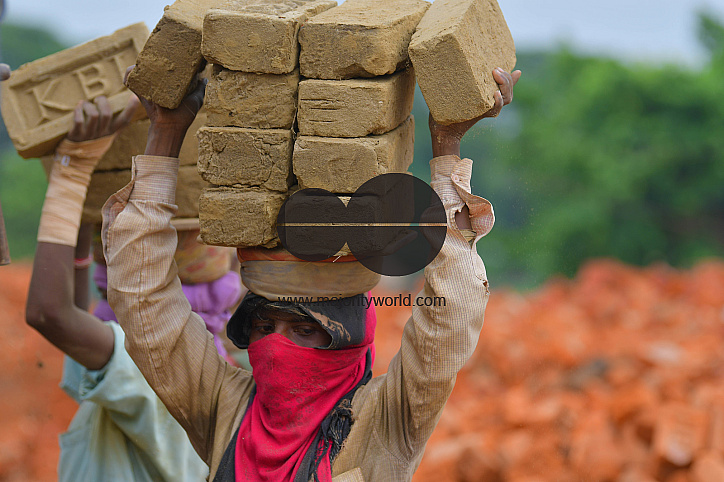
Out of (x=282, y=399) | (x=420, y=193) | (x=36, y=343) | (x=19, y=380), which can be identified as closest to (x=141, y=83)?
(x=420, y=193)

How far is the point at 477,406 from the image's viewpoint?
7.43 metres

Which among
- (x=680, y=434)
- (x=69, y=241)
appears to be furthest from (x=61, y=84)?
(x=680, y=434)

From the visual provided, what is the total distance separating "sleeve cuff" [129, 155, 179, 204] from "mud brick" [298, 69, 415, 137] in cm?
48

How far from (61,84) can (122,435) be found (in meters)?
1.49

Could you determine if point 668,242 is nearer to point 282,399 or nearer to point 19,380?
point 19,380

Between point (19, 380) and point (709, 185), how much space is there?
48.8 feet

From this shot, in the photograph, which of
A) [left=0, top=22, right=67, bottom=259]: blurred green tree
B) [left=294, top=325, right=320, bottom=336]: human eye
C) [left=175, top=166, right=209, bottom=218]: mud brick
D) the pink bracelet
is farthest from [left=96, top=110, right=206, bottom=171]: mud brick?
[left=0, top=22, right=67, bottom=259]: blurred green tree

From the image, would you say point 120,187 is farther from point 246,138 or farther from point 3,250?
point 246,138

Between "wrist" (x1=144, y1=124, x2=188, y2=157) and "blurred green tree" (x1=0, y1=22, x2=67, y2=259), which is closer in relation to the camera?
"wrist" (x1=144, y1=124, x2=188, y2=157)

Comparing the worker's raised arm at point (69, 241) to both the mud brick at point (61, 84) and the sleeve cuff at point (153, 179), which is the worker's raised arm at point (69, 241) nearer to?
the mud brick at point (61, 84)

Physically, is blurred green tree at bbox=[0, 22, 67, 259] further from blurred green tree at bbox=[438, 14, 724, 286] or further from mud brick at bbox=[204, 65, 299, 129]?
mud brick at bbox=[204, 65, 299, 129]

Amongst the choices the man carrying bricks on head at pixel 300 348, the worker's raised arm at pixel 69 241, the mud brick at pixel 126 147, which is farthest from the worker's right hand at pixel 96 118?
the man carrying bricks on head at pixel 300 348

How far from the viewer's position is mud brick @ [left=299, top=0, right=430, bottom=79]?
Answer: 1.88 meters

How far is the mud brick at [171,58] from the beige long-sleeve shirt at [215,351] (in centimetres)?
21
